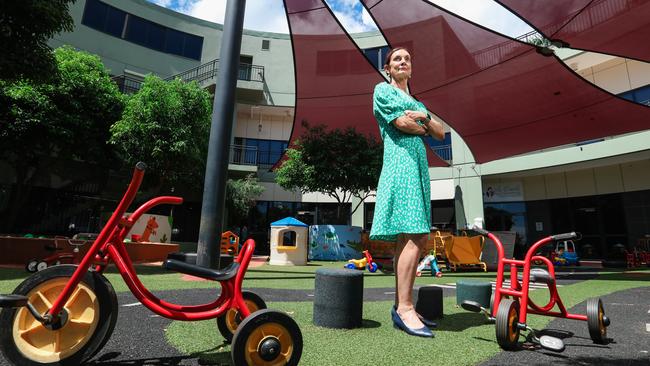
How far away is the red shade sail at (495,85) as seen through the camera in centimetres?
749

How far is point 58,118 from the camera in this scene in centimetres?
1253

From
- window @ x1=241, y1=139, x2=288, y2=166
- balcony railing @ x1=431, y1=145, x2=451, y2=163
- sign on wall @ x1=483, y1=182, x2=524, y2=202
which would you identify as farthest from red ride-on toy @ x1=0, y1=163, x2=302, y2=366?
window @ x1=241, y1=139, x2=288, y2=166

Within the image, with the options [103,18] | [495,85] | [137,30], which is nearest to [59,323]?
[495,85]

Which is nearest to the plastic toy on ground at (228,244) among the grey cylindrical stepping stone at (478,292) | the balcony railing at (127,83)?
the balcony railing at (127,83)

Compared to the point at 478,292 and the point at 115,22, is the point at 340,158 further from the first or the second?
the point at 115,22

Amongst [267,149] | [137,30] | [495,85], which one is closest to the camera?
[495,85]

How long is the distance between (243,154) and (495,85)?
14.5 metres

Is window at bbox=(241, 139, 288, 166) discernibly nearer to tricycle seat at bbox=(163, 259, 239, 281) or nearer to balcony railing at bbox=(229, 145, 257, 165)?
balcony railing at bbox=(229, 145, 257, 165)

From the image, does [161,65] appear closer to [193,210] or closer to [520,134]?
[193,210]

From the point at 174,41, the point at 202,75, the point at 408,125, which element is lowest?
the point at 408,125

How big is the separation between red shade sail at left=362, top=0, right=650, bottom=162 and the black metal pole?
4.65 m

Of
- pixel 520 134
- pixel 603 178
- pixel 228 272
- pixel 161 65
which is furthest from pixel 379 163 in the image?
pixel 161 65

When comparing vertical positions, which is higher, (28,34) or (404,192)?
(28,34)

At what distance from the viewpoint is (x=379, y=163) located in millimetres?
13820
